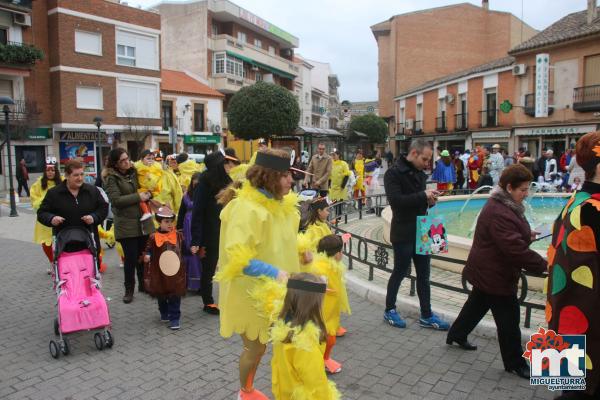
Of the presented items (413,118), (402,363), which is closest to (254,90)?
(413,118)

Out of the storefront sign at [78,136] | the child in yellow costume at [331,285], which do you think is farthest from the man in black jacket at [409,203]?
the storefront sign at [78,136]

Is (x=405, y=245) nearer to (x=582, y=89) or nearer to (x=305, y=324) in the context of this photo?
(x=305, y=324)

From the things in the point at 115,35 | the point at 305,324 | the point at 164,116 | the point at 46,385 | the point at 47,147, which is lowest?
the point at 46,385

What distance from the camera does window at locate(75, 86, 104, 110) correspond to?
28.5m

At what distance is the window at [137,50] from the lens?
Result: 99.5 ft

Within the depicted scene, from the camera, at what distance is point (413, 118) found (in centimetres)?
4116

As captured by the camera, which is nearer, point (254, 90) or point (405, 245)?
point (405, 245)

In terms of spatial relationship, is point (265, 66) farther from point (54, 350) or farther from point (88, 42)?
point (54, 350)

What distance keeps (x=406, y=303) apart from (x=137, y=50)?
99.3 ft

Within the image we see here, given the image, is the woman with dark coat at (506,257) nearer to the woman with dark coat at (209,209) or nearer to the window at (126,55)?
the woman with dark coat at (209,209)

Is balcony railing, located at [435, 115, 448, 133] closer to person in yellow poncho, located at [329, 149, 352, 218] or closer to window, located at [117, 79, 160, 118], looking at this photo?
window, located at [117, 79, 160, 118]

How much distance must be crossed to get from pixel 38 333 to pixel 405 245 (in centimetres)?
394

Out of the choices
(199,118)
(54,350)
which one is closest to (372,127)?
(199,118)

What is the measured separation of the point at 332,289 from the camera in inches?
162
